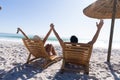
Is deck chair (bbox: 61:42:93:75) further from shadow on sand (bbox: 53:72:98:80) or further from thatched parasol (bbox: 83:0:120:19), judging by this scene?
thatched parasol (bbox: 83:0:120:19)

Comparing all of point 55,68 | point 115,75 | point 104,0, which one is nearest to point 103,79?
point 115,75

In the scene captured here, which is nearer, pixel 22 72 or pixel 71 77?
pixel 71 77

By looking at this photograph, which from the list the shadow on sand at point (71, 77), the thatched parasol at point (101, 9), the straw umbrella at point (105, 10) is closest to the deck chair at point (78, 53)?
the shadow on sand at point (71, 77)

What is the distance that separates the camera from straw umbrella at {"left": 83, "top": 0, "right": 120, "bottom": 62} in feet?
22.8

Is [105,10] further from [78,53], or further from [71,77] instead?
[71,77]

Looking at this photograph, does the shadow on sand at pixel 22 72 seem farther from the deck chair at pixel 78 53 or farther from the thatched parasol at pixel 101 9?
the thatched parasol at pixel 101 9

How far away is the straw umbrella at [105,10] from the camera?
Result: 273 inches

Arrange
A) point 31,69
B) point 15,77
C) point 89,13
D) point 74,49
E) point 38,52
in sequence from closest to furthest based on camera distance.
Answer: point 15,77
point 74,49
point 31,69
point 38,52
point 89,13

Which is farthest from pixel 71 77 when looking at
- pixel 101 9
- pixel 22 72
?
pixel 101 9

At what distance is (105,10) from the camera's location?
24.5 ft

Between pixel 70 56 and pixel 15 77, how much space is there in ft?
4.62

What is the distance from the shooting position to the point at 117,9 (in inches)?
289

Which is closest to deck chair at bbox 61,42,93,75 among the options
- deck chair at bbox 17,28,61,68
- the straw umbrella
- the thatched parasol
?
deck chair at bbox 17,28,61,68

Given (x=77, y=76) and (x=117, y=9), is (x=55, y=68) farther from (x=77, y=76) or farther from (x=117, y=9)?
(x=117, y=9)
